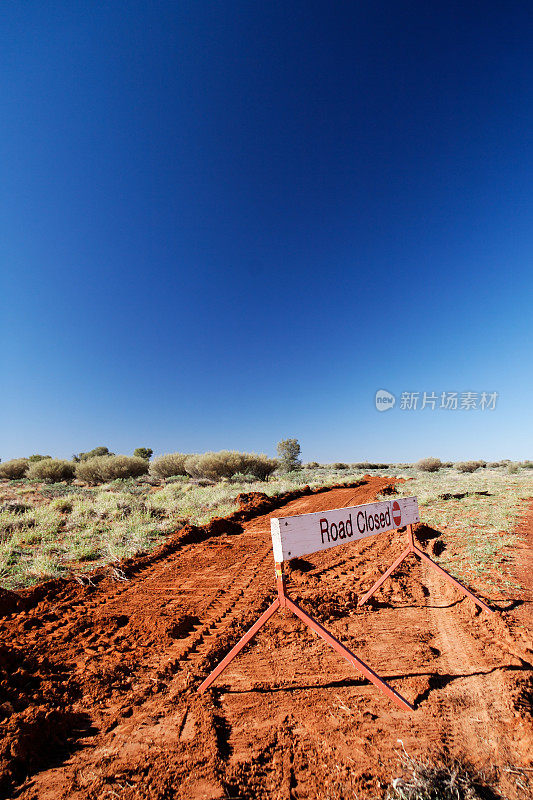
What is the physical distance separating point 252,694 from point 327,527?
154cm

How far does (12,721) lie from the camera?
265 centimetres

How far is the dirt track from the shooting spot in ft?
7.04

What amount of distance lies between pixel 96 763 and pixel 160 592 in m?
3.17

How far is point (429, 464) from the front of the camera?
1444 inches

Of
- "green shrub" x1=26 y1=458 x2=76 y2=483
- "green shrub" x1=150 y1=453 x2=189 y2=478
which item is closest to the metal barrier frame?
"green shrub" x1=26 y1=458 x2=76 y2=483

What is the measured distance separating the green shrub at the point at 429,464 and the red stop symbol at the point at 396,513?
36.0 meters

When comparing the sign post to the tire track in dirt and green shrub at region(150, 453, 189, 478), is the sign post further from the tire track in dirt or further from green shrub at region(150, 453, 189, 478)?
green shrub at region(150, 453, 189, 478)

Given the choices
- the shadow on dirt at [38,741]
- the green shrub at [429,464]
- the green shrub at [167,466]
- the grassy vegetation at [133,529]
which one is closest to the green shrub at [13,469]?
the green shrub at [167,466]

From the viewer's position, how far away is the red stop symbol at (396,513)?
4.14m

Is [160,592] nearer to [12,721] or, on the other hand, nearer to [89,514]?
[12,721]

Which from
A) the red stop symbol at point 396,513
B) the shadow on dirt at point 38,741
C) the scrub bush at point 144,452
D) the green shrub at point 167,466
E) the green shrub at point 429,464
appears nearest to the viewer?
the shadow on dirt at point 38,741

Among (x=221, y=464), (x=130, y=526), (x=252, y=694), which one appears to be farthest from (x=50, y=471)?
(x=252, y=694)

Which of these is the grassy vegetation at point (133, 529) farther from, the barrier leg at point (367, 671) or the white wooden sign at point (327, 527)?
the barrier leg at point (367, 671)

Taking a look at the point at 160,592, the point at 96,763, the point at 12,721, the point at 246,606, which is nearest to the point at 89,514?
the point at 160,592
